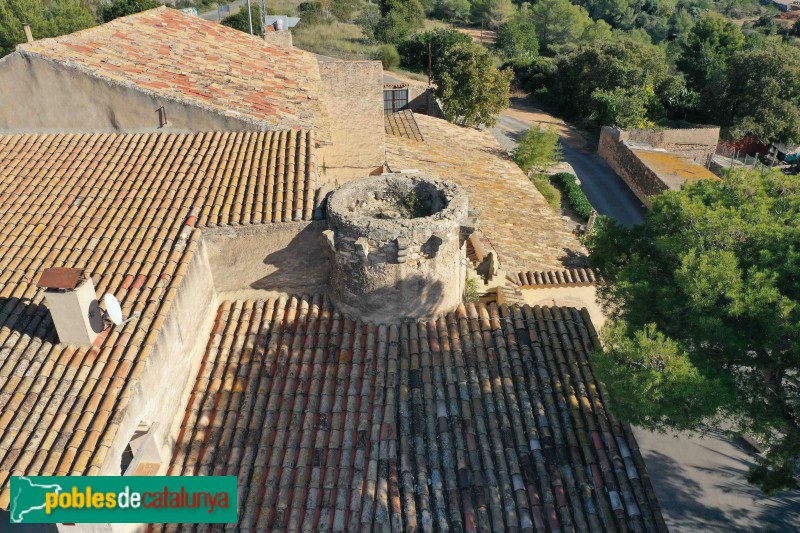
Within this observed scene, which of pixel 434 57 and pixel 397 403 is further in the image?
pixel 434 57

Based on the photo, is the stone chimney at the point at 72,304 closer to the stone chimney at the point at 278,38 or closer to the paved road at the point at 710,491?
the paved road at the point at 710,491

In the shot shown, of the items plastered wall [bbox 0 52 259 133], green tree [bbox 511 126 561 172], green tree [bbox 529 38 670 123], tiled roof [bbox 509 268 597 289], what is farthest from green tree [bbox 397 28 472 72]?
plastered wall [bbox 0 52 259 133]

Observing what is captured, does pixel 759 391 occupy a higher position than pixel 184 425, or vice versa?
pixel 759 391

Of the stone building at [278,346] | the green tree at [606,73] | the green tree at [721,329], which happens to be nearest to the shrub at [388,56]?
the green tree at [606,73]

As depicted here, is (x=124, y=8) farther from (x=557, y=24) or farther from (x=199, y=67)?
(x=557, y=24)

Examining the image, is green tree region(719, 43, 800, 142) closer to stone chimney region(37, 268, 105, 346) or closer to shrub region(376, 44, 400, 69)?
shrub region(376, 44, 400, 69)

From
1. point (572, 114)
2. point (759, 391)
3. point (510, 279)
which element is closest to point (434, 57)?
point (572, 114)

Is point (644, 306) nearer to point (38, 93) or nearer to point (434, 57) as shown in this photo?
point (38, 93)
